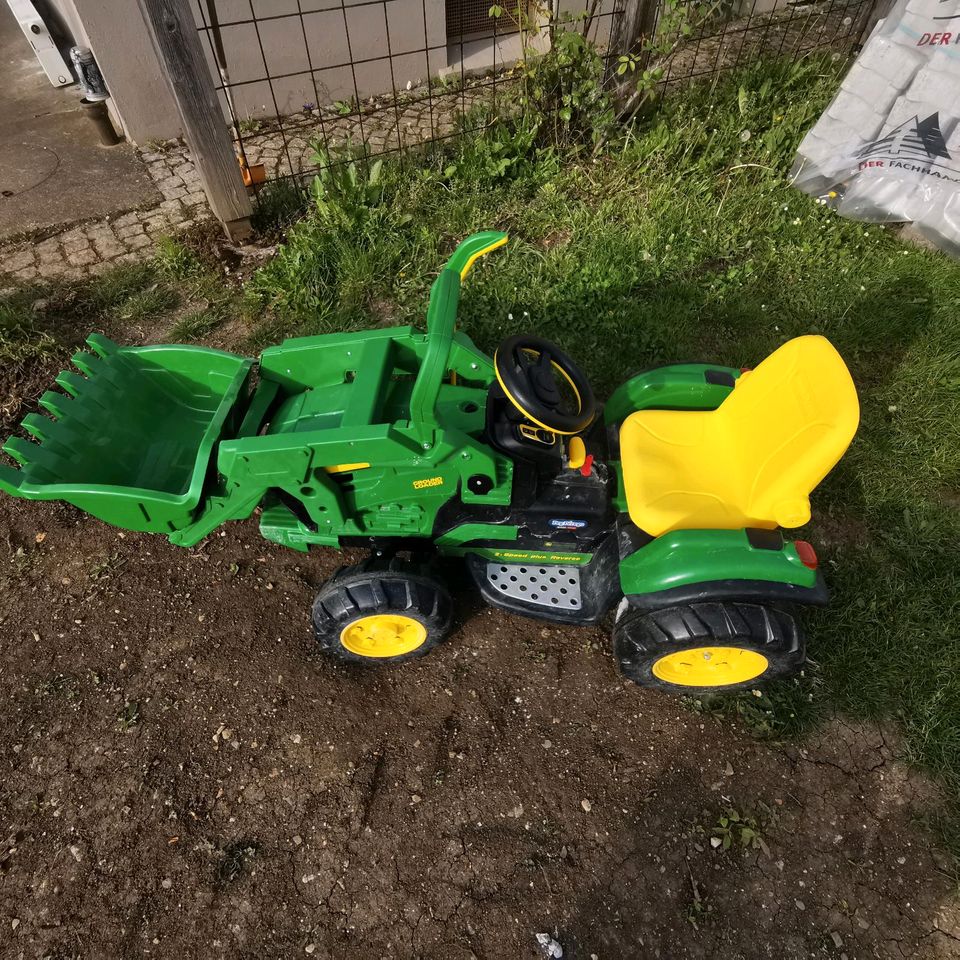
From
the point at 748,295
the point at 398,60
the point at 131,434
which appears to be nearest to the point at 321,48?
the point at 398,60

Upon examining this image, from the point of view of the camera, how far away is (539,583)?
106 inches

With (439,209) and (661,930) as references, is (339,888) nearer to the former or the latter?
(661,930)

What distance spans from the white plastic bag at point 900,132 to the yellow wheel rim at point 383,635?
163 inches

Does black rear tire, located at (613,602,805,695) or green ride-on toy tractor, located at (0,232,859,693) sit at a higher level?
green ride-on toy tractor, located at (0,232,859,693)

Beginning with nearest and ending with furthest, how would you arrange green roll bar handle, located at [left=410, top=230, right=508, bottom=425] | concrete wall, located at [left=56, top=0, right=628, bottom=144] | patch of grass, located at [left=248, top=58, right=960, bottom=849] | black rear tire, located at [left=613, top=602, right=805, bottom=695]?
green roll bar handle, located at [left=410, top=230, right=508, bottom=425] → black rear tire, located at [left=613, top=602, right=805, bottom=695] → patch of grass, located at [left=248, top=58, right=960, bottom=849] → concrete wall, located at [left=56, top=0, right=628, bottom=144]

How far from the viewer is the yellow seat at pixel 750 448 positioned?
2.07 m

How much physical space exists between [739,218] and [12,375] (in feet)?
15.0

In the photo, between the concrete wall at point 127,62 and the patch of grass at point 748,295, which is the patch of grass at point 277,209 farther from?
the concrete wall at point 127,62

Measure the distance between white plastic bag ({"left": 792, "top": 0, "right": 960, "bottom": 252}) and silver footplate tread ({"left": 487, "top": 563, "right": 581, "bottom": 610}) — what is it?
3584mm

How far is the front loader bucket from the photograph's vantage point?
7.39 ft

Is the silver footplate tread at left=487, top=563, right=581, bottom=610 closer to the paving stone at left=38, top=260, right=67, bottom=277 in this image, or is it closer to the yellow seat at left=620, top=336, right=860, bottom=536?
the yellow seat at left=620, top=336, right=860, bottom=536

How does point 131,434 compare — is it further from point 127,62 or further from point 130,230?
point 127,62

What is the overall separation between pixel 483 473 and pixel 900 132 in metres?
3.98

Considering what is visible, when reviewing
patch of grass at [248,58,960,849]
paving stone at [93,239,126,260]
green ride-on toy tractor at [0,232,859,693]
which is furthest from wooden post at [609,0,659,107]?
paving stone at [93,239,126,260]
